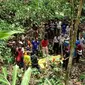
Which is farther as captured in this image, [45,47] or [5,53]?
[45,47]

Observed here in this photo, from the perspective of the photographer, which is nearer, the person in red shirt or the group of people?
the group of people

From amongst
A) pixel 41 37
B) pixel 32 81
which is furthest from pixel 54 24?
pixel 32 81

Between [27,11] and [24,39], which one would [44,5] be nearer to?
[27,11]

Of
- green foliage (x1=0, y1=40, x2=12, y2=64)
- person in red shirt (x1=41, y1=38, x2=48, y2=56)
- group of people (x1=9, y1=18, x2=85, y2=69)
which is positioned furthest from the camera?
person in red shirt (x1=41, y1=38, x2=48, y2=56)

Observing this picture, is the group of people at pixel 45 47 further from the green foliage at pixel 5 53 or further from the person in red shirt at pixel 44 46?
the green foliage at pixel 5 53

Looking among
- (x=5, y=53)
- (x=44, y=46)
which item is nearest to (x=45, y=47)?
(x=44, y=46)

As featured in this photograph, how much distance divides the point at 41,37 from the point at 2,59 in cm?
415

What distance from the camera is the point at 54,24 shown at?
17.1 metres

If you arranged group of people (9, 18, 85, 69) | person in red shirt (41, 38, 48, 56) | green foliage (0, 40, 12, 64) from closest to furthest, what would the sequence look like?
group of people (9, 18, 85, 69) → green foliage (0, 40, 12, 64) → person in red shirt (41, 38, 48, 56)

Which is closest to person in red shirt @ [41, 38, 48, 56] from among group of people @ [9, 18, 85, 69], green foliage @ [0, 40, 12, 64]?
group of people @ [9, 18, 85, 69]

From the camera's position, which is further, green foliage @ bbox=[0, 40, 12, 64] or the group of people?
green foliage @ bbox=[0, 40, 12, 64]

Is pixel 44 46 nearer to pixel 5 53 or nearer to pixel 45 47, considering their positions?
pixel 45 47

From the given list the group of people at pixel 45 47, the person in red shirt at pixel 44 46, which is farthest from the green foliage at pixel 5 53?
the person in red shirt at pixel 44 46

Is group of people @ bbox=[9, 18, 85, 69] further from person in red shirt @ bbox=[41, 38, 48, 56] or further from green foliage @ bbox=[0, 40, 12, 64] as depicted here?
green foliage @ bbox=[0, 40, 12, 64]
